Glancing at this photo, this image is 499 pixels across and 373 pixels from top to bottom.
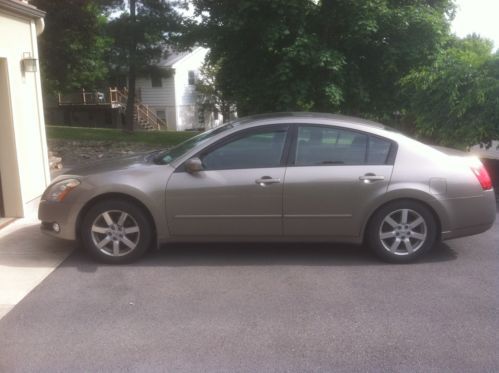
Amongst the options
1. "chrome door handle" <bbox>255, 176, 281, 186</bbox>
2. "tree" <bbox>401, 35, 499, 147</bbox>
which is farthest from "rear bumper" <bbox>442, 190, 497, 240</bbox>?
"tree" <bbox>401, 35, 499, 147</bbox>

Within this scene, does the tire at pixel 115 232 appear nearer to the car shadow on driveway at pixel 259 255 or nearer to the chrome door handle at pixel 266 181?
the car shadow on driveway at pixel 259 255

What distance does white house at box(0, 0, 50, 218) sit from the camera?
6840 millimetres

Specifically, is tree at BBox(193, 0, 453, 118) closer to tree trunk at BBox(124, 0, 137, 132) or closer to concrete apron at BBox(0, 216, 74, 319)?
concrete apron at BBox(0, 216, 74, 319)

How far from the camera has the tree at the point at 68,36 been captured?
20750mm

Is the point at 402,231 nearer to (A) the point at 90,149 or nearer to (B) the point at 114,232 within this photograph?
(B) the point at 114,232

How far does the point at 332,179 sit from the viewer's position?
524 centimetres

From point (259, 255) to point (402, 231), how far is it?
4.97 ft

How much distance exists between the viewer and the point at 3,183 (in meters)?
7.01

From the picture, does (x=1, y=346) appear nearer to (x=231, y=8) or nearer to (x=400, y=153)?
(x=400, y=153)

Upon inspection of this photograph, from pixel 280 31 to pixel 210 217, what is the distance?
8.96 meters

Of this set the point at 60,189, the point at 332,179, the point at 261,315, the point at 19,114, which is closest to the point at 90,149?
the point at 19,114

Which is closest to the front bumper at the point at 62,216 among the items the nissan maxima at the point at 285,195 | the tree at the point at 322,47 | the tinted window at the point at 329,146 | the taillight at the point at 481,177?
the nissan maxima at the point at 285,195

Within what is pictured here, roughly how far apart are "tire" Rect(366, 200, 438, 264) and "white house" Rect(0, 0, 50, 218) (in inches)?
184

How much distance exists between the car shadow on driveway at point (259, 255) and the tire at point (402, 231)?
166 millimetres
